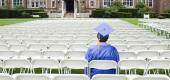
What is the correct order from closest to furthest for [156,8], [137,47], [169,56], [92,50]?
[92,50] → [169,56] → [137,47] → [156,8]

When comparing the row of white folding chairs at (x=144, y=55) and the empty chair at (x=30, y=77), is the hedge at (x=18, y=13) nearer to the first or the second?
the row of white folding chairs at (x=144, y=55)

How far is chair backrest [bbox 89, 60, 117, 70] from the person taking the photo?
32.6 ft

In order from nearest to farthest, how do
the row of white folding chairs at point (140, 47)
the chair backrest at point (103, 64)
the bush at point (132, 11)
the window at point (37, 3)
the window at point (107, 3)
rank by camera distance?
the chair backrest at point (103, 64) → the row of white folding chairs at point (140, 47) → the bush at point (132, 11) → the window at point (107, 3) → the window at point (37, 3)

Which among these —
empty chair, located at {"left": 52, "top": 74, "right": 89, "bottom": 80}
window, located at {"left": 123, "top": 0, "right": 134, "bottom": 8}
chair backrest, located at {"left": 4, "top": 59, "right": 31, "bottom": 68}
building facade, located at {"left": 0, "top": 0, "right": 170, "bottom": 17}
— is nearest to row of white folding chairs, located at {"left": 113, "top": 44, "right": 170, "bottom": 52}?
chair backrest, located at {"left": 4, "top": 59, "right": 31, "bottom": 68}

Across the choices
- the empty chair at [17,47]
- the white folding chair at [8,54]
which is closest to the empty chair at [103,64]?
the white folding chair at [8,54]

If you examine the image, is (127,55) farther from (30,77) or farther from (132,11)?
(132,11)

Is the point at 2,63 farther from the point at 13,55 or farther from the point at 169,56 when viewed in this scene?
the point at 169,56

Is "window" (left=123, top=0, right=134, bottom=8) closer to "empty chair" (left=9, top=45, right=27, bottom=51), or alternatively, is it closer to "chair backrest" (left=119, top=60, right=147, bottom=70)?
"empty chair" (left=9, top=45, right=27, bottom=51)

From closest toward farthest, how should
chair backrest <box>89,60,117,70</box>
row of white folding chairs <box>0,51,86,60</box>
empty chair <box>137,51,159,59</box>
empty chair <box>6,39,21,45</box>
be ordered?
chair backrest <box>89,60,117,70</box>, empty chair <box>137,51,159,59</box>, row of white folding chairs <box>0,51,86,60</box>, empty chair <box>6,39,21,45</box>

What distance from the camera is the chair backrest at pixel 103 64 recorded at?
992cm

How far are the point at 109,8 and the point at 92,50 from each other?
6871cm

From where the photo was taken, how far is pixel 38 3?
284 ft

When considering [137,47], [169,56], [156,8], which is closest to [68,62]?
[169,56]

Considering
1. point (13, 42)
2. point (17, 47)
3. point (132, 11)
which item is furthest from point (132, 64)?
point (132, 11)
